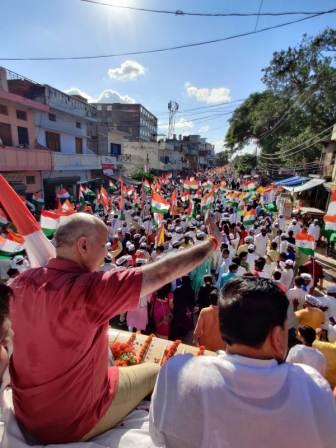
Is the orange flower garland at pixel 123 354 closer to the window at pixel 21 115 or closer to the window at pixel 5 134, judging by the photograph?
the window at pixel 5 134

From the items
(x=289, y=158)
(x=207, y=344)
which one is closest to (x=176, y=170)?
(x=289, y=158)

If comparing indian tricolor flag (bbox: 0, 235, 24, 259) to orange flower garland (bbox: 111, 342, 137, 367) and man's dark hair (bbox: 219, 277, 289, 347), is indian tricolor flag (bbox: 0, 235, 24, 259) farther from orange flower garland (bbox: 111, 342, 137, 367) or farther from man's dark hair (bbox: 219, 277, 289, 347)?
man's dark hair (bbox: 219, 277, 289, 347)

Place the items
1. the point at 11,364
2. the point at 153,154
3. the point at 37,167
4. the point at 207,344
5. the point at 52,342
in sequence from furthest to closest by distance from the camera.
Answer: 1. the point at 153,154
2. the point at 37,167
3. the point at 207,344
4. the point at 11,364
5. the point at 52,342

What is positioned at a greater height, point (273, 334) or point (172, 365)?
point (273, 334)

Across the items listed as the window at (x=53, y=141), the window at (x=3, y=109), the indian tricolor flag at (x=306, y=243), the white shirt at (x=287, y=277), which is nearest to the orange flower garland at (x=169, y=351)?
the white shirt at (x=287, y=277)

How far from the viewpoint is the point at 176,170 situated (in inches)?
2105

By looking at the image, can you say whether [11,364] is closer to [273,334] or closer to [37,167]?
[273,334]

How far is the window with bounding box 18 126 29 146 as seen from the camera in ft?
55.0

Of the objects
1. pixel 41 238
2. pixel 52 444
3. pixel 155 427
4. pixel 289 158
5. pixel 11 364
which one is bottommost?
pixel 52 444

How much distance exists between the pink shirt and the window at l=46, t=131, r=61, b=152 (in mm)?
21180

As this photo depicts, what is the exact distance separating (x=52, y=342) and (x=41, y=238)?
103 cm

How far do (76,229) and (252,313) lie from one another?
1.00 m

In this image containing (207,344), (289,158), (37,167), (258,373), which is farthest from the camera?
(289,158)

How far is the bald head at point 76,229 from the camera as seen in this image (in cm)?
153
